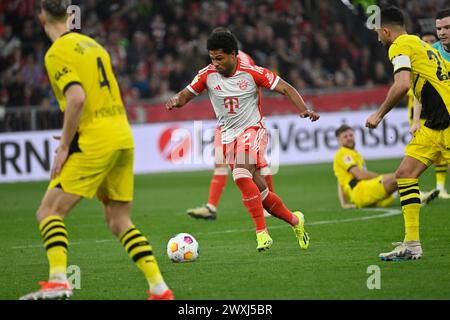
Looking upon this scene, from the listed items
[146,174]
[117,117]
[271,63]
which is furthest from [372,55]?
[117,117]

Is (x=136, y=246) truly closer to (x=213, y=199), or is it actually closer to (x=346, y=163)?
(x=213, y=199)

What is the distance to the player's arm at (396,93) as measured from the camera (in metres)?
8.52

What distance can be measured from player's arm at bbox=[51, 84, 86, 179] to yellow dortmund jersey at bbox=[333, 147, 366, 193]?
25.9 feet

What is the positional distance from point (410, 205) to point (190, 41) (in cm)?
1818

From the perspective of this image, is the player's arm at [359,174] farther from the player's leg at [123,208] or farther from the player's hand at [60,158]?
the player's hand at [60,158]

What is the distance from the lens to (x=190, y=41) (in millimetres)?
26828

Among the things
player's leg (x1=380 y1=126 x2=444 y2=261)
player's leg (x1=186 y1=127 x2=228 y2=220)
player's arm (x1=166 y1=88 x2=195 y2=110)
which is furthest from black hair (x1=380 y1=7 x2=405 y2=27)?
player's leg (x1=186 y1=127 x2=228 y2=220)

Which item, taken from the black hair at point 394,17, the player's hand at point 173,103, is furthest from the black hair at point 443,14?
the player's hand at point 173,103

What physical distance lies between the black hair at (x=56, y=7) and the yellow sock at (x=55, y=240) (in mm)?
1501

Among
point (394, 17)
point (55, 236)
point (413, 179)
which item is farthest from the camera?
point (413, 179)

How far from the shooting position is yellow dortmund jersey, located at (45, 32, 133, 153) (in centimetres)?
707

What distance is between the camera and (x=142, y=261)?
23.4 feet

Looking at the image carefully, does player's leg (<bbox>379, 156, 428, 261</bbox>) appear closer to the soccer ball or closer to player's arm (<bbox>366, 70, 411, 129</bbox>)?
player's arm (<bbox>366, 70, 411, 129</bbox>)

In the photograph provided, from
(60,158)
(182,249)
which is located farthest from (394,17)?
(60,158)
